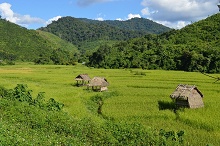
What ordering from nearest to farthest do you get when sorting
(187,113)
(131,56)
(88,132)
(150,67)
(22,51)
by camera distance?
(88,132)
(187,113)
(150,67)
(131,56)
(22,51)

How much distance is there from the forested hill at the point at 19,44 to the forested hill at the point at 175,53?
3310 centimetres

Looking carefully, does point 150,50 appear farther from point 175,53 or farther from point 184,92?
point 184,92

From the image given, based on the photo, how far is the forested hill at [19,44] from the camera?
102931 millimetres

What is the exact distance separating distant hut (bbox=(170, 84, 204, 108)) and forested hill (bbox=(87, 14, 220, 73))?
3031 cm

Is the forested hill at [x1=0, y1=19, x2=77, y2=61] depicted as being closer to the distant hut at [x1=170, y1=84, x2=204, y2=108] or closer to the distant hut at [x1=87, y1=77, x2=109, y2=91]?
the distant hut at [x1=87, y1=77, x2=109, y2=91]

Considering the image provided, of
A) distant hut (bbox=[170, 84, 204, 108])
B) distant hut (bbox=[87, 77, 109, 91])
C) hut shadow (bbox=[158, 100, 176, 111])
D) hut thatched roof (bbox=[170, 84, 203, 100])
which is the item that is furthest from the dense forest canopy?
distant hut (bbox=[87, 77, 109, 91])

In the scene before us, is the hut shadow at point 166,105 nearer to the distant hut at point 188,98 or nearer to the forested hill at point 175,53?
the distant hut at point 188,98

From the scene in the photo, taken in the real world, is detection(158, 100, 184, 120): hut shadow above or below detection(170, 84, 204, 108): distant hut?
below

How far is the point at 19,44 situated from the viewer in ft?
370

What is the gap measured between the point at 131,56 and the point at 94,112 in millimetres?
49412

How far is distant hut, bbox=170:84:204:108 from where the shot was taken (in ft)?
70.7

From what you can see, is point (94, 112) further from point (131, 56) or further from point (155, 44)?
point (155, 44)

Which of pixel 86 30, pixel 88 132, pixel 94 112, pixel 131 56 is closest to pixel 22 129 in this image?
pixel 88 132

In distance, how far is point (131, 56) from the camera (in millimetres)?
69938
